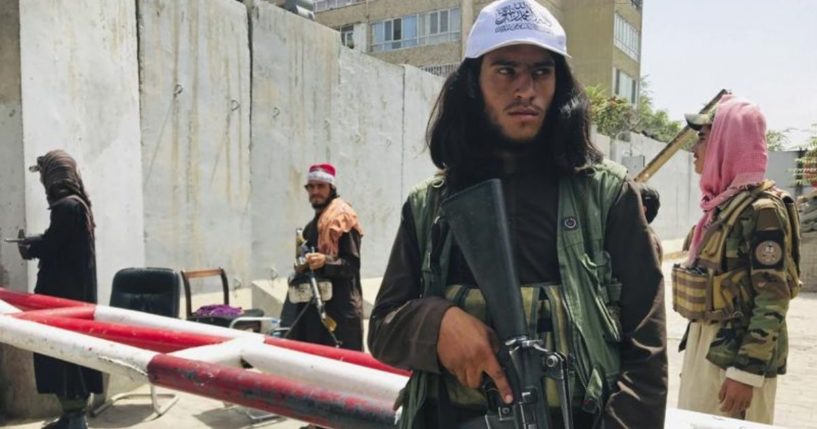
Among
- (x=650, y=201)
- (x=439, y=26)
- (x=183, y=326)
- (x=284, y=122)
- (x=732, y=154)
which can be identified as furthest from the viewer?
(x=439, y=26)

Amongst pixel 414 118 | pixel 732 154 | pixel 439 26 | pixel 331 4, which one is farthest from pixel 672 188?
pixel 732 154

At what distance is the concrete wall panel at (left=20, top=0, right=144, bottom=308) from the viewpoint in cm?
410

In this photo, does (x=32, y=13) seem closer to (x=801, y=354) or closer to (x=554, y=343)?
(x=554, y=343)

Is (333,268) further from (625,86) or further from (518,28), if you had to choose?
(625,86)

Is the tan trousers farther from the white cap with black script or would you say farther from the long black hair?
the white cap with black script

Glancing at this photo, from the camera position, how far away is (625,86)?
29578mm

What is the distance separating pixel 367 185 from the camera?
8.55 metres

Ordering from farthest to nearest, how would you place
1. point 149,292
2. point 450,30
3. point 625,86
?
1. point 625,86
2. point 450,30
3. point 149,292

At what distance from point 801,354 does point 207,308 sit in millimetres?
5684

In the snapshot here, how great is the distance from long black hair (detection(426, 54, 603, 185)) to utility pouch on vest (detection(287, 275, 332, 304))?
9.13ft

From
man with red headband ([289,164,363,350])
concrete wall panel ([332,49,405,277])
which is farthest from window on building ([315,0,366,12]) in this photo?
man with red headband ([289,164,363,350])

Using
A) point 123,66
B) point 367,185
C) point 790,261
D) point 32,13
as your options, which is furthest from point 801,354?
point 32,13

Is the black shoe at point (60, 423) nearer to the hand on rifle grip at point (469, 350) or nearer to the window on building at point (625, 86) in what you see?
the hand on rifle grip at point (469, 350)

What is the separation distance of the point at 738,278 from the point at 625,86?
97.7ft
